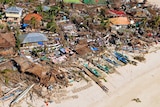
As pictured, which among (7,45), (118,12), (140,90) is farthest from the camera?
(118,12)

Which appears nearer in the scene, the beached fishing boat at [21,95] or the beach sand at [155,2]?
the beached fishing boat at [21,95]

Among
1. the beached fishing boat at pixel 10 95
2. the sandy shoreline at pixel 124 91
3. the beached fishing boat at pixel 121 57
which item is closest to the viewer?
the beached fishing boat at pixel 10 95

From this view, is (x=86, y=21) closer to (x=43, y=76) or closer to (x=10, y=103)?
(x=43, y=76)

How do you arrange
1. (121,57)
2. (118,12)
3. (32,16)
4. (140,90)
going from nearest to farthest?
(140,90), (121,57), (32,16), (118,12)

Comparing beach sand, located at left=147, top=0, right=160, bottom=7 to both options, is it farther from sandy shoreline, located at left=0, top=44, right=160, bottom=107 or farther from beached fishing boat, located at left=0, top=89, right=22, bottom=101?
beached fishing boat, located at left=0, top=89, right=22, bottom=101

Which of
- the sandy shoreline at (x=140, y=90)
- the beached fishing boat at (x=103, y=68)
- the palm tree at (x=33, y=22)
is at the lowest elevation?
the sandy shoreline at (x=140, y=90)

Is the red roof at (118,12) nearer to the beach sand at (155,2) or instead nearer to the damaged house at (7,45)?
the beach sand at (155,2)

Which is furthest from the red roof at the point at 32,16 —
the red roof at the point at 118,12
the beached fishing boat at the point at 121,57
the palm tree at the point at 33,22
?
the beached fishing boat at the point at 121,57

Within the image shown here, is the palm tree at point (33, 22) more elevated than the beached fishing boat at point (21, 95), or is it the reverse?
the palm tree at point (33, 22)

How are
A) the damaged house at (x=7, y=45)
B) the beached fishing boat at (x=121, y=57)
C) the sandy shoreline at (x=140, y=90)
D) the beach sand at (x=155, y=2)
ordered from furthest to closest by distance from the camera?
the beach sand at (x=155, y=2) < the beached fishing boat at (x=121, y=57) < the damaged house at (x=7, y=45) < the sandy shoreline at (x=140, y=90)

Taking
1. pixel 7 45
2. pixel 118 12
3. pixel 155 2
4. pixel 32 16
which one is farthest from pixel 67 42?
pixel 155 2

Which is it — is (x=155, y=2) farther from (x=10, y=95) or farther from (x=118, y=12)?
(x=10, y=95)

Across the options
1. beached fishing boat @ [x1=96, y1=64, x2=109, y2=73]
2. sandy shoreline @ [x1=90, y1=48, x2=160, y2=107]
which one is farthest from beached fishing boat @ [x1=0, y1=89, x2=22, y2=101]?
beached fishing boat @ [x1=96, y1=64, x2=109, y2=73]
